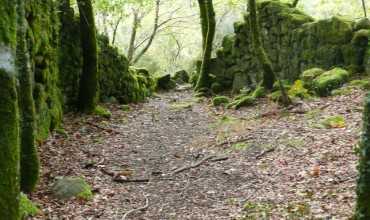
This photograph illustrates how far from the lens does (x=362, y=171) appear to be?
4.67 meters

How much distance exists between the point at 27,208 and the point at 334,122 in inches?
293

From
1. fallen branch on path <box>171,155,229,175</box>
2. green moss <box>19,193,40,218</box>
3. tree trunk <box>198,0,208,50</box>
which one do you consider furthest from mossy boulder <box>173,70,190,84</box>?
green moss <box>19,193,40,218</box>

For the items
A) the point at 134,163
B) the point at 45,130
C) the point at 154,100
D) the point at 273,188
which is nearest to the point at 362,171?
the point at 273,188

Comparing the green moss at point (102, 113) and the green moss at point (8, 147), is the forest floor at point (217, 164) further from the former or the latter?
the green moss at point (8, 147)

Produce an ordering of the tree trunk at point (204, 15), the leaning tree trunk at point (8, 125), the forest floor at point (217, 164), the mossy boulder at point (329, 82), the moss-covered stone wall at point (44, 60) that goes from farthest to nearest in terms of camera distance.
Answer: the tree trunk at point (204, 15), the mossy boulder at point (329, 82), the moss-covered stone wall at point (44, 60), the forest floor at point (217, 164), the leaning tree trunk at point (8, 125)

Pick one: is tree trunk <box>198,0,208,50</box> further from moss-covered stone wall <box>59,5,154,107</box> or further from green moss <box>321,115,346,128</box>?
green moss <box>321,115,346,128</box>

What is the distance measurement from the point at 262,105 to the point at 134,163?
6618 mm

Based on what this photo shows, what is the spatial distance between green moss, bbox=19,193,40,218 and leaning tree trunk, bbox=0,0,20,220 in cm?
145

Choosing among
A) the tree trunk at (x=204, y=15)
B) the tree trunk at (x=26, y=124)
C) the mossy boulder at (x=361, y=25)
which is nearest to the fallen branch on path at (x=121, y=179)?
the tree trunk at (x=26, y=124)

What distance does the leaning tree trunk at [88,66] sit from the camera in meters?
14.9

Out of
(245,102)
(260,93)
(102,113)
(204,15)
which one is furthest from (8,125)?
(204,15)

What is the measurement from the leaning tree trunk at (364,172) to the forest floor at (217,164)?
1.52 m

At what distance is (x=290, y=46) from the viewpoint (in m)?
19.0

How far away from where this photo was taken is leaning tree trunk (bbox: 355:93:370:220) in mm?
4598
